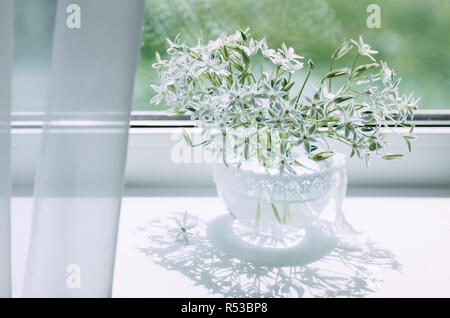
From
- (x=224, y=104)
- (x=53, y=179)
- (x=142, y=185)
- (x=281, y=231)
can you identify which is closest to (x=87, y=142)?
(x=53, y=179)

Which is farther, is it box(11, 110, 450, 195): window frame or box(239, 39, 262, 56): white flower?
box(11, 110, 450, 195): window frame

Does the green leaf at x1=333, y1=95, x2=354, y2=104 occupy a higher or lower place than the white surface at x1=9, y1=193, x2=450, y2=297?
higher

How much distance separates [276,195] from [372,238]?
216mm

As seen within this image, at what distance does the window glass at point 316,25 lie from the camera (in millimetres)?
843

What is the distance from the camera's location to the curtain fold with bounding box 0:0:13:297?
0.40 m

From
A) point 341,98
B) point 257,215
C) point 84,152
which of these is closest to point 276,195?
point 257,215

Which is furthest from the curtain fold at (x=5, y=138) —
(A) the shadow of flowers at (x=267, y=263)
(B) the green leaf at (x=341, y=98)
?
(B) the green leaf at (x=341, y=98)

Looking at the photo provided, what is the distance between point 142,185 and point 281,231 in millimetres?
354

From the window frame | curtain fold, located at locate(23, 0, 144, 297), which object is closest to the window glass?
the window frame

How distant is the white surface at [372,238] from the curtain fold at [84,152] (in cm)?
8

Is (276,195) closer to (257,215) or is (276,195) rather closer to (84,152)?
(257,215)

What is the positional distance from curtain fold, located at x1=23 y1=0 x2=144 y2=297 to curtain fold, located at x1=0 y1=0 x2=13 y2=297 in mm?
24

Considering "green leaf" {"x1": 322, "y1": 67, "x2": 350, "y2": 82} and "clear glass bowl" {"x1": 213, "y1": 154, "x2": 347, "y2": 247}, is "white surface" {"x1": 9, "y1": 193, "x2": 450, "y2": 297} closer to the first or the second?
"clear glass bowl" {"x1": 213, "y1": 154, "x2": 347, "y2": 247}

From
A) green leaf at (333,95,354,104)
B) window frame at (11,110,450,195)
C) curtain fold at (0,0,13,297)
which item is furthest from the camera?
window frame at (11,110,450,195)
